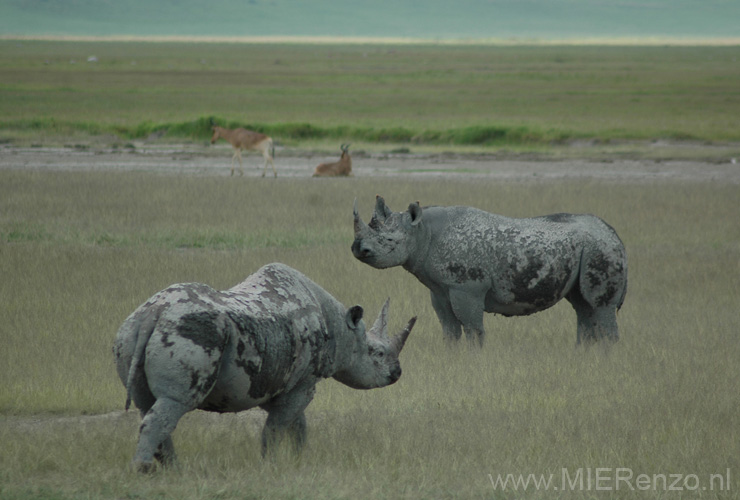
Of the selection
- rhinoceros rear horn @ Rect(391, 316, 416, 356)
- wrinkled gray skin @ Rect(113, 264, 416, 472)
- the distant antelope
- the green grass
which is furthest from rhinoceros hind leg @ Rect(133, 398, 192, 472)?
the green grass

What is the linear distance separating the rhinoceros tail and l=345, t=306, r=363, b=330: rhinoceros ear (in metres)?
1.41

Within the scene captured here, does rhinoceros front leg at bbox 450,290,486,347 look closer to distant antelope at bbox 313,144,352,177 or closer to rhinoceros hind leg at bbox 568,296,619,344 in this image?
rhinoceros hind leg at bbox 568,296,619,344

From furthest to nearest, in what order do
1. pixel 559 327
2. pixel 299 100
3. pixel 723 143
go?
pixel 299 100, pixel 723 143, pixel 559 327

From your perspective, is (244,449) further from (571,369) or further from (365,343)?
(571,369)

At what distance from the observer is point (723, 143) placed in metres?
37.0

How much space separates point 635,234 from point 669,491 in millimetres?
11934

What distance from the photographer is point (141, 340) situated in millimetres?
5121

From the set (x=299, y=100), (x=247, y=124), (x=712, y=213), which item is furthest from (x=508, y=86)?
(x=712, y=213)

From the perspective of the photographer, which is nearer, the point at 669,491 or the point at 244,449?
the point at 669,491

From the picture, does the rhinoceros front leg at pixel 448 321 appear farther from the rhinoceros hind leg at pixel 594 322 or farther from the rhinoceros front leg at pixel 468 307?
the rhinoceros hind leg at pixel 594 322

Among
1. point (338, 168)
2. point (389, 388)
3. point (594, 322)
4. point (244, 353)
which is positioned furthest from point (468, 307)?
point (338, 168)

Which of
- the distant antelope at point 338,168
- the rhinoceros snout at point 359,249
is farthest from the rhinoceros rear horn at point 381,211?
the distant antelope at point 338,168

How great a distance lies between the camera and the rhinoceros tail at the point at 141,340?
16.8 feet

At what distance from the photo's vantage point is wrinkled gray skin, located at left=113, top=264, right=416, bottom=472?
511 centimetres
